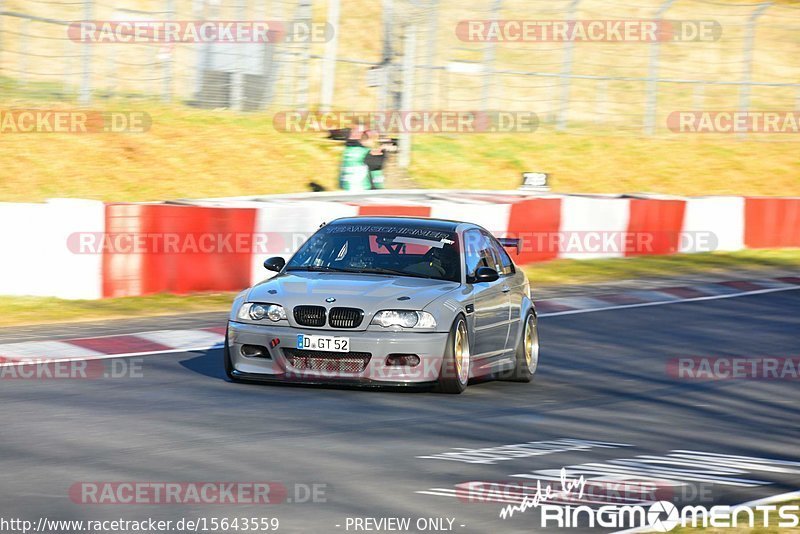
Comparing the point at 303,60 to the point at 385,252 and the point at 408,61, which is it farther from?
the point at 385,252

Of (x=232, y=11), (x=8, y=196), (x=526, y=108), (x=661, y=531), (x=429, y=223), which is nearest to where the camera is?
(x=661, y=531)

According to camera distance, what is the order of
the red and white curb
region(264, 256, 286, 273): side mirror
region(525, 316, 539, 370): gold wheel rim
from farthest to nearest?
the red and white curb
region(525, 316, 539, 370): gold wheel rim
region(264, 256, 286, 273): side mirror

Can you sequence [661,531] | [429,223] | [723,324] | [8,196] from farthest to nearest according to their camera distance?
1. [8,196]
2. [723,324]
3. [429,223]
4. [661,531]

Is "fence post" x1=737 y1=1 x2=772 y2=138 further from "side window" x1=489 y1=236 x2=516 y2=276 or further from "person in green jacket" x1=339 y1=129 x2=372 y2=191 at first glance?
"side window" x1=489 y1=236 x2=516 y2=276

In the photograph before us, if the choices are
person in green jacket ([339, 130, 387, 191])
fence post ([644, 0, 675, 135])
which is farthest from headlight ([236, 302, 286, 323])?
fence post ([644, 0, 675, 135])

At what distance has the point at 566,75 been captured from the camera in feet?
108

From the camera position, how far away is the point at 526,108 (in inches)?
1364

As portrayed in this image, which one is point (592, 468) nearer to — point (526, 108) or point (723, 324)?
point (723, 324)

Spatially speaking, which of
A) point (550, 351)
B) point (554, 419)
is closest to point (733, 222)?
point (550, 351)

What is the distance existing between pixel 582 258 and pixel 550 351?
9495 millimetres

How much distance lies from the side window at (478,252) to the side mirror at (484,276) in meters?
0.09

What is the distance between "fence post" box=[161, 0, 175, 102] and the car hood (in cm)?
1537

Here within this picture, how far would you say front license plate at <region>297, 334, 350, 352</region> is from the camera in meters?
10.2

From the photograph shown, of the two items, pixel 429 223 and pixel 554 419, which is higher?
pixel 429 223
